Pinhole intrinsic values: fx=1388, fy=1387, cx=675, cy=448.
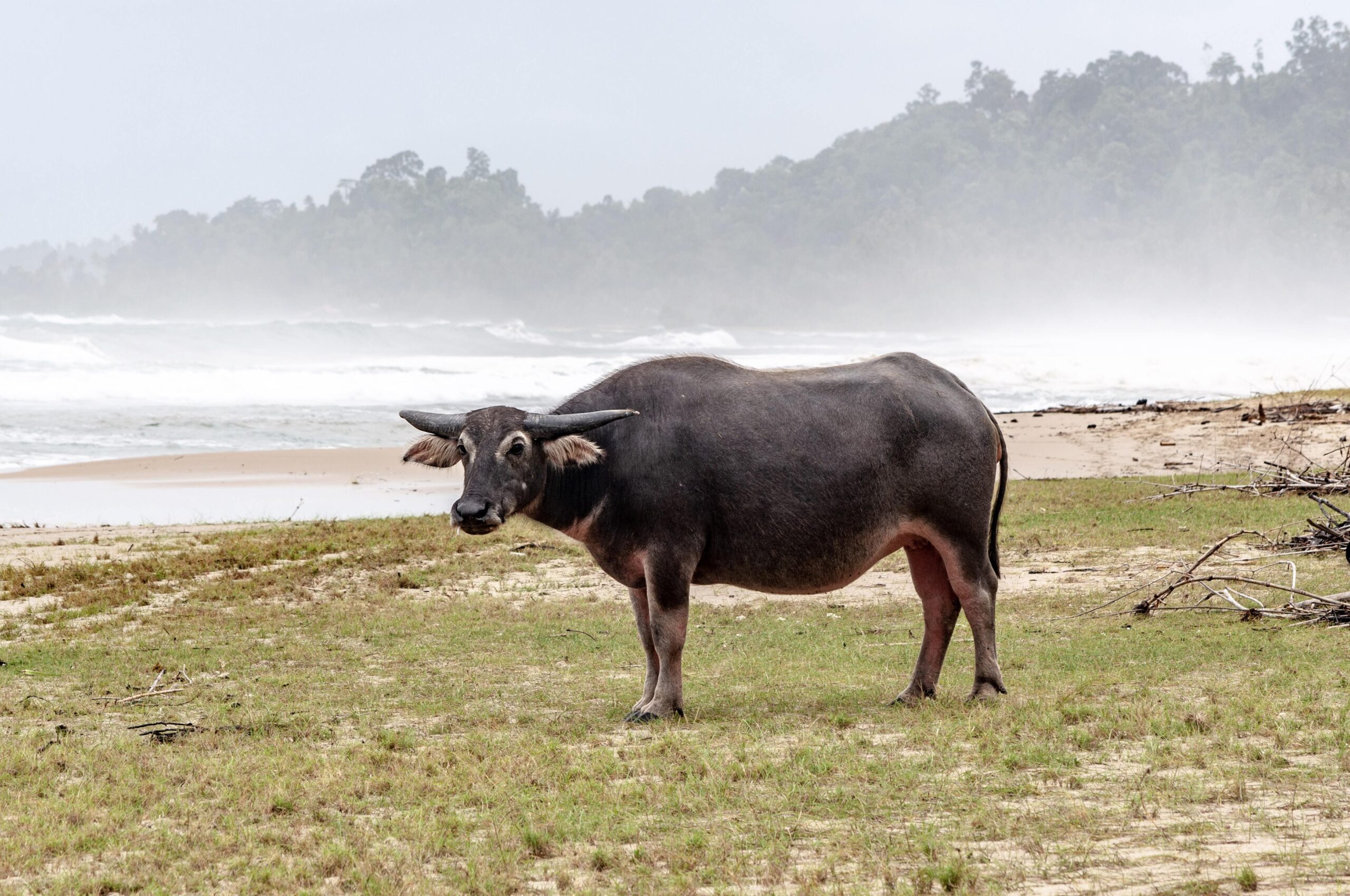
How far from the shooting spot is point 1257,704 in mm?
6742

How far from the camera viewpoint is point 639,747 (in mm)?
6660

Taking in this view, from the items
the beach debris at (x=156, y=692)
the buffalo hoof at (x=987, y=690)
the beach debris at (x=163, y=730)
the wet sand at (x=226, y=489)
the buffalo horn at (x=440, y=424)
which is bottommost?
the wet sand at (x=226, y=489)

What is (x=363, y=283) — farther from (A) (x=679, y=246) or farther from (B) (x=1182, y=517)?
(B) (x=1182, y=517)

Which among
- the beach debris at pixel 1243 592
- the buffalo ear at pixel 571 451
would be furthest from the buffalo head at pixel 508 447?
the beach debris at pixel 1243 592

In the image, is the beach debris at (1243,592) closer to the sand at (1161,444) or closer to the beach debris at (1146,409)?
the sand at (1161,444)

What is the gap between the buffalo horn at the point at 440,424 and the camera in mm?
7668

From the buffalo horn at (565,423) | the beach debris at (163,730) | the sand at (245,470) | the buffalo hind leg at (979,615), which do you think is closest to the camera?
the beach debris at (163,730)

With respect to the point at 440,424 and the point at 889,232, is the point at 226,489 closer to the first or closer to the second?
the point at 440,424

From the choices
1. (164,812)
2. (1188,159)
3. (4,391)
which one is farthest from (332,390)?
(1188,159)

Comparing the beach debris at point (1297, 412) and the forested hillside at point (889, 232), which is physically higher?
the forested hillside at point (889, 232)

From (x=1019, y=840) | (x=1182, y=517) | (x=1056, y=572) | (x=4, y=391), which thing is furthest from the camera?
(x=4, y=391)

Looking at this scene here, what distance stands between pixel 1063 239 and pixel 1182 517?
335 feet

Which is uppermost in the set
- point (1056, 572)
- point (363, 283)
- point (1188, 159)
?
point (1188, 159)

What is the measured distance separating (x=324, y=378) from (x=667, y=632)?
38.4 m
